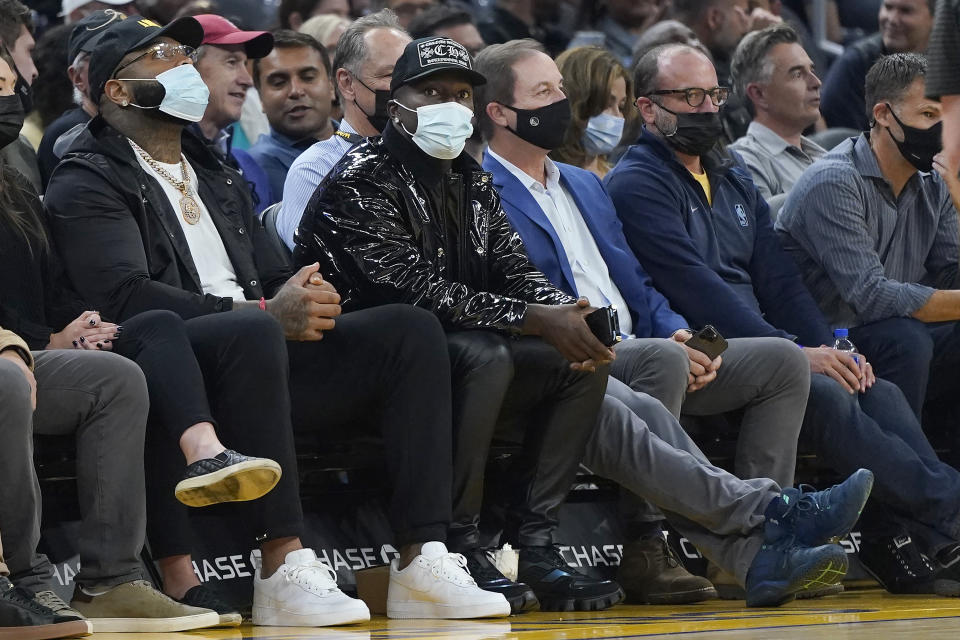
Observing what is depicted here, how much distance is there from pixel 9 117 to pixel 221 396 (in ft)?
3.52

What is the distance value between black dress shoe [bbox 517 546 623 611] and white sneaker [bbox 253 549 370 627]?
0.64 m

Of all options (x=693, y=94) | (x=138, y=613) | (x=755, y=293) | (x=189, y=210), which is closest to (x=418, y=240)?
(x=189, y=210)

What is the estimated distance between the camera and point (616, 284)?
237 inches

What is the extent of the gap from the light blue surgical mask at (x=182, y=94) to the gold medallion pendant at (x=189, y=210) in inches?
10.5

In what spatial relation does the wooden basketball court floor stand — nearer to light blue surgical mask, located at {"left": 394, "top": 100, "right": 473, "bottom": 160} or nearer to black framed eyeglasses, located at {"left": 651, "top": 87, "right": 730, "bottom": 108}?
light blue surgical mask, located at {"left": 394, "top": 100, "right": 473, "bottom": 160}

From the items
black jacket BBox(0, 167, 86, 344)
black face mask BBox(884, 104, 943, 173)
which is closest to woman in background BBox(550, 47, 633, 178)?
black face mask BBox(884, 104, 943, 173)

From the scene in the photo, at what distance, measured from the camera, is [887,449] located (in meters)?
5.59

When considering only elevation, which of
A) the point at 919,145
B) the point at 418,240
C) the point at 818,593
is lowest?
the point at 818,593

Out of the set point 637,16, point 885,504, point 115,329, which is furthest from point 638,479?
point 637,16

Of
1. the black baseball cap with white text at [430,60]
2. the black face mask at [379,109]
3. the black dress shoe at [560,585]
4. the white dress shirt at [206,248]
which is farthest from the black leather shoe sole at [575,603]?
the black face mask at [379,109]

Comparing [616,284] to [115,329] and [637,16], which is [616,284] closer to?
[115,329]

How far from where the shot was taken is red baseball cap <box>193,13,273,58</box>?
6.06 meters

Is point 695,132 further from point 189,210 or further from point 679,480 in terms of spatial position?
point 189,210

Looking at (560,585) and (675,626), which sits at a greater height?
(675,626)
